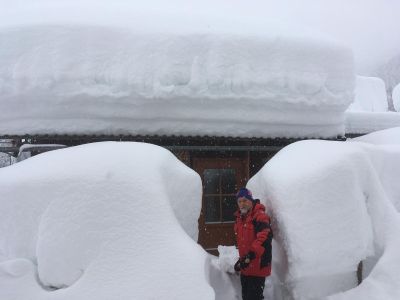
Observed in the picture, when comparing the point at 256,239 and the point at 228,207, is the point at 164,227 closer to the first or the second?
the point at 256,239

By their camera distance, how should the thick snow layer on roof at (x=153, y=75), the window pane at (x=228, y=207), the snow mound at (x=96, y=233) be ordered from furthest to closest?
the window pane at (x=228, y=207), the thick snow layer on roof at (x=153, y=75), the snow mound at (x=96, y=233)

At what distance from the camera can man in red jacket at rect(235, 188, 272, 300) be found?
383 cm

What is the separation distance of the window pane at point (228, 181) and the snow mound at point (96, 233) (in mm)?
3030

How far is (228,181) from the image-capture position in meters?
6.81

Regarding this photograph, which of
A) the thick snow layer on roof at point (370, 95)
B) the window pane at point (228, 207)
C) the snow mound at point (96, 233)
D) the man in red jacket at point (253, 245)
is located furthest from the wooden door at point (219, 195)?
the thick snow layer on roof at point (370, 95)

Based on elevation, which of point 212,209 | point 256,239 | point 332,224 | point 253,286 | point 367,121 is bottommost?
point 253,286

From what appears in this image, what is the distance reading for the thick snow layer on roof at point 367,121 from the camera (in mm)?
8680

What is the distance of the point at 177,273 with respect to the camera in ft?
10.4

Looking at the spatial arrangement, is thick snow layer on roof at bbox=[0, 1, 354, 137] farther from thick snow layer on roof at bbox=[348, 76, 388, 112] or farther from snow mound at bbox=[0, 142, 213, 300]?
thick snow layer on roof at bbox=[348, 76, 388, 112]

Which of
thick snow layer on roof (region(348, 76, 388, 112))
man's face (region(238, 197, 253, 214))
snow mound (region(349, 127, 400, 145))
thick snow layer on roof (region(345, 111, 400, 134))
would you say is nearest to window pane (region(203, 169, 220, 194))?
man's face (region(238, 197, 253, 214))

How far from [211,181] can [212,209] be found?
1.66 ft

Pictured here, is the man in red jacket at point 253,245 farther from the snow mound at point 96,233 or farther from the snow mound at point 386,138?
the snow mound at point 386,138

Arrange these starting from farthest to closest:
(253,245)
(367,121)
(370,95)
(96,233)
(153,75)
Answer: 1. (370,95)
2. (367,121)
3. (153,75)
4. (253,245)
5. (96,233)

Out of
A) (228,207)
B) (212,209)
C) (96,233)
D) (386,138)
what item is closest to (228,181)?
(228,207)
